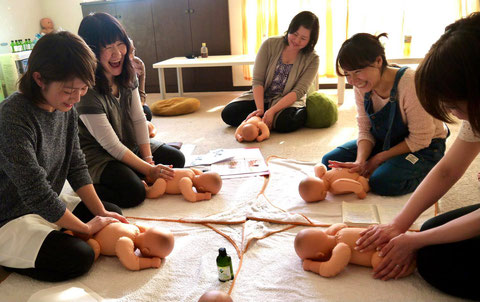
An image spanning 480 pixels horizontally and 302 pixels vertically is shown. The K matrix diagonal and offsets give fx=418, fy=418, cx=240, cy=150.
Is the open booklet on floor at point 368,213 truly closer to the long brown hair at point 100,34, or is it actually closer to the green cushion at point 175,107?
the long brown hair at point 100,34

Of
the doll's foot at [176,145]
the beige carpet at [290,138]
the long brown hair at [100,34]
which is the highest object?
the long brown hair at [100,34]

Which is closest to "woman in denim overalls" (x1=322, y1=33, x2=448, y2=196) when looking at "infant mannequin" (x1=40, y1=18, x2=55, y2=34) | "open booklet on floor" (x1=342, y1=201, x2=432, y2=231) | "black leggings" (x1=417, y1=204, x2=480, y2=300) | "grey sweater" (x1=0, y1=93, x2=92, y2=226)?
"open booklet on floor" (x1=342, y1=201, x2=432, y2=231)

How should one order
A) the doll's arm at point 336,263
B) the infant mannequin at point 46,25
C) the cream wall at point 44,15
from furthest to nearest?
the infant mannequin at point 46,25
the cream wall at point 44,15
the doll's arm at point 336,263

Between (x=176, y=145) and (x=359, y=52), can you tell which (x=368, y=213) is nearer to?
(x=359, y=52)

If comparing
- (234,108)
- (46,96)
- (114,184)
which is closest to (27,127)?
(46,96)

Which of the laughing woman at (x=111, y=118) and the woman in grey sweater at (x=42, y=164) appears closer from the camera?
the woman in grey sweater at (x=42, y=164)

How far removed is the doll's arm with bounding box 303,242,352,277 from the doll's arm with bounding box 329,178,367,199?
1.78 feet

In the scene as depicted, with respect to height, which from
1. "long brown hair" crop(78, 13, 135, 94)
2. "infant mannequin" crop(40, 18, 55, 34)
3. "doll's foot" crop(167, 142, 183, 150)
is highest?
"infant mannequin" crop(40, 18, 55, 34)

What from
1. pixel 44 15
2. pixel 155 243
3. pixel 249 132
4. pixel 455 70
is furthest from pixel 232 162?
pixel 44 15

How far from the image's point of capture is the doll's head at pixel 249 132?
2.83 metres

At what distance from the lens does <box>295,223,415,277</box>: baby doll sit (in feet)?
4.57

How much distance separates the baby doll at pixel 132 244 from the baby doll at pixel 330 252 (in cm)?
49

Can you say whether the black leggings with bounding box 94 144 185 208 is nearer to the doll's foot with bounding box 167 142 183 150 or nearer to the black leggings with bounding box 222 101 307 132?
the doll's foot with bounding box 167 142 183 150

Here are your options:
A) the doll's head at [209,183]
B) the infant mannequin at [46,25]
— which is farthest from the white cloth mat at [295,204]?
the infant mannequin at [46,25]
